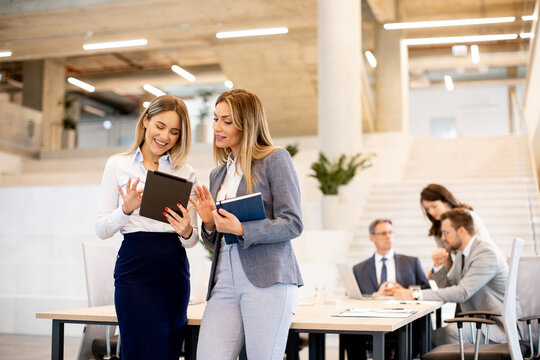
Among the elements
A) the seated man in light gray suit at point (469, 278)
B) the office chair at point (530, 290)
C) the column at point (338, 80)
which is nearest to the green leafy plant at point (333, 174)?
the column at point (338, 80)

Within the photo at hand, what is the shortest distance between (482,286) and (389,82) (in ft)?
40.8

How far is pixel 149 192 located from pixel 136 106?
2420 centimetres

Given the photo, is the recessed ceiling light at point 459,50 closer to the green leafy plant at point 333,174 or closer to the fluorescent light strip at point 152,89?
the fluorescent light strip at point 152,89

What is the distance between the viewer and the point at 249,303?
87.6 inches

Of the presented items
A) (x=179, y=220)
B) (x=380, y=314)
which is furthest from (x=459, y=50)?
(x=179, y=220)

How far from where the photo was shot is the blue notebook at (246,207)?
7.15ft

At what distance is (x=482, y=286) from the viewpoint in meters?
4.10

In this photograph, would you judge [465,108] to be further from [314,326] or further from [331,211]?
[314,326]

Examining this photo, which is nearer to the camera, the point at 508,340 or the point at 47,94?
the point at 508,340

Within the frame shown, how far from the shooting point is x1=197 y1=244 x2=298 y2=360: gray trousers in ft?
7.27

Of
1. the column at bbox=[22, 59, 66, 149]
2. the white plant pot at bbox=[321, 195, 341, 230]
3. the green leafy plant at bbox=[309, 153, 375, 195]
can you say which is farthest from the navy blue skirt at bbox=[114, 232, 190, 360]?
the column at bbox=[22, 59, 66, 149]

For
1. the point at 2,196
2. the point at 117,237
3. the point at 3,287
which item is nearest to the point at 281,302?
the point at 117,237

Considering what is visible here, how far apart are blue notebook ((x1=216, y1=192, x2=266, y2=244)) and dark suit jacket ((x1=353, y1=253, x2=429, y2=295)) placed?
10.4 feet

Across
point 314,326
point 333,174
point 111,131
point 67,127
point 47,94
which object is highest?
point 47,94
